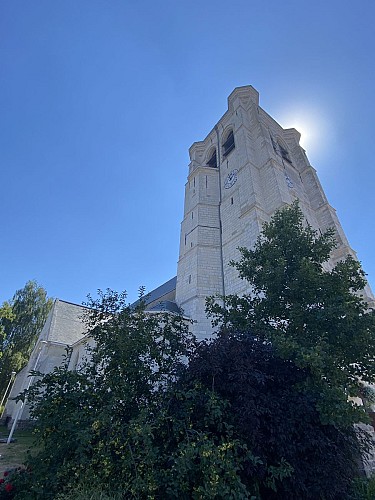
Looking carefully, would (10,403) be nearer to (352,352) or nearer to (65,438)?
(65,438)

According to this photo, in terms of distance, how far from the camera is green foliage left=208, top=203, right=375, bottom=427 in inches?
228

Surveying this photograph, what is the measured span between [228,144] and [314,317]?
79.3 feet

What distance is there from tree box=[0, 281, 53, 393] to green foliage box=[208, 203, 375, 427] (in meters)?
26.4

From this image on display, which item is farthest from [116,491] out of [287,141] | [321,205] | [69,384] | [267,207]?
[287,141]

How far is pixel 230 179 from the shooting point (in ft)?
72.8

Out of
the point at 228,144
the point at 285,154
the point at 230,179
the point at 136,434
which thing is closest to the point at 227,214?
the point at 230,179

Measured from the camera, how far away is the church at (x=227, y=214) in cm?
1725

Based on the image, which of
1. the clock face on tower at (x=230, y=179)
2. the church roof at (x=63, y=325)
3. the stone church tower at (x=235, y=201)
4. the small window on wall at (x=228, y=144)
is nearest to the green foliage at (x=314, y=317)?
the stone church tower at (x=235, y=201)

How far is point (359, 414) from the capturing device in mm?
5383

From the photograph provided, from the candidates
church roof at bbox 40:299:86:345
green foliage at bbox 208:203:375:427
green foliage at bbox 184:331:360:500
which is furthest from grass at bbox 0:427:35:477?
church roof at bbox 40:299:86:345

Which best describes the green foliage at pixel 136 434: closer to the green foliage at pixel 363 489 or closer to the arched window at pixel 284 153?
the green foliage at pixel 363 489

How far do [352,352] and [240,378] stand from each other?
3.75m

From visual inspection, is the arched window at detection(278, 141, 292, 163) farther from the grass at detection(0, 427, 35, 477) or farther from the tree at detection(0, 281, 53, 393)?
the tree at detection(0, 281, 53, 393)

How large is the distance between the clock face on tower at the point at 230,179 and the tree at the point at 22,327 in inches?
968
